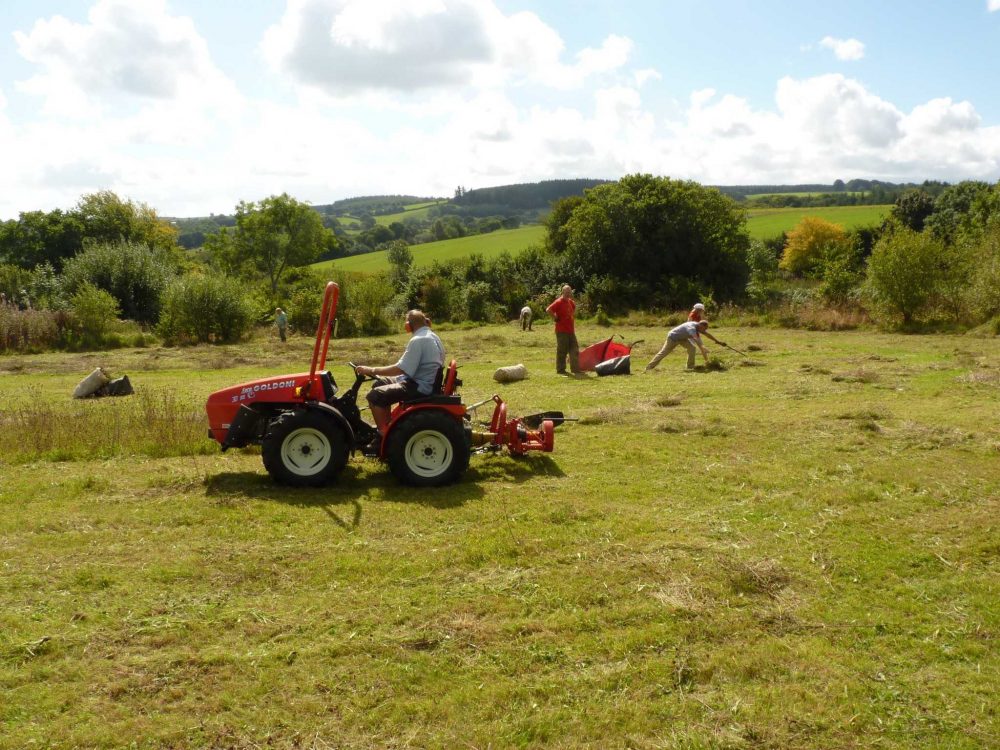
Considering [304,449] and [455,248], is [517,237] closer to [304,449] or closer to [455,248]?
[455,248]

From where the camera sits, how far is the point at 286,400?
717 cm

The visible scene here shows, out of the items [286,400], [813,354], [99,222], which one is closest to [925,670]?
[286,400]

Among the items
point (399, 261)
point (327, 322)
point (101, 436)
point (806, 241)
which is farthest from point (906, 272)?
point (806, 241)

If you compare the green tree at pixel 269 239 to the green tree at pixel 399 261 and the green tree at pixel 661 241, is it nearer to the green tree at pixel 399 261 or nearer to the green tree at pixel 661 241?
the green tree at pixel 399 261

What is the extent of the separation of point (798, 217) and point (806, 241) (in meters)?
13.2

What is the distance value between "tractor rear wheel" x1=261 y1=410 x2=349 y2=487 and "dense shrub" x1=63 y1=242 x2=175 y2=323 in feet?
81.6

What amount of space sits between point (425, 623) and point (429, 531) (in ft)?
5.13

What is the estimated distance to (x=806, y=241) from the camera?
57.5 m

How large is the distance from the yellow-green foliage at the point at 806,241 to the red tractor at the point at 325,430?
54873 millimetres

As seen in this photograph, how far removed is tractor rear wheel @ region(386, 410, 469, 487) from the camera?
23.2 feet

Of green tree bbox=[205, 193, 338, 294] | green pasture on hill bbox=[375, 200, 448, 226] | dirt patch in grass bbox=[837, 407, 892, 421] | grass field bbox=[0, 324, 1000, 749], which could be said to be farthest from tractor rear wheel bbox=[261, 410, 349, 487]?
green pasture on hill bbox=[375, 200, 448, 226]

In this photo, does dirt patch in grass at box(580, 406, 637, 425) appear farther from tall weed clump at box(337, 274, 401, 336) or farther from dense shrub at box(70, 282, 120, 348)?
dense shrub at box(70, 282, 120, 348)

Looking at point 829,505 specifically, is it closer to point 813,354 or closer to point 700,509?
point 700,509

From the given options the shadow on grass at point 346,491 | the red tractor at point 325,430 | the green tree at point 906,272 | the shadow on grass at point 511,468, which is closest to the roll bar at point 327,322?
the red tractor at point 325,430
